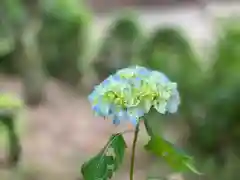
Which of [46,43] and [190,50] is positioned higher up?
[46,43]

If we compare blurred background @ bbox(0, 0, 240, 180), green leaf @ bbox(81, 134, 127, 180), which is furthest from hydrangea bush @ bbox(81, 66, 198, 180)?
blurred background @ bbox(0, 0, 240, 180)

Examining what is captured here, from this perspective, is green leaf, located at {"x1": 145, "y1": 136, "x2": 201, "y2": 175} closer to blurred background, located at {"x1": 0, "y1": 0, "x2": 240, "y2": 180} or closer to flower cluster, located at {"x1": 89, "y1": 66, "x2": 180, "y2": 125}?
flower cluster, located at {"x1": 89, "y1": 66, "x2": 180, "y2": 125}

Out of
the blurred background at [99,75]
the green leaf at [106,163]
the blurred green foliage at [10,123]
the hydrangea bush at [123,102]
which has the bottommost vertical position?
the green leaf at [106,163]

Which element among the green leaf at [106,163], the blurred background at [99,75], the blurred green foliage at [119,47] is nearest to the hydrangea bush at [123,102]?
the green leaf at [106,163]

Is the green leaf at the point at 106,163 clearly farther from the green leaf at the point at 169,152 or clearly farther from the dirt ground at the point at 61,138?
the dirt ground at the point at 61,138

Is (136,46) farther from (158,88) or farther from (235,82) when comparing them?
(158,88)

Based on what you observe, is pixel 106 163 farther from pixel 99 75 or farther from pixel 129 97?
pixel 99 75

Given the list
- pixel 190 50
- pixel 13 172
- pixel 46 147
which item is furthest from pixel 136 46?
pixel 13 172
